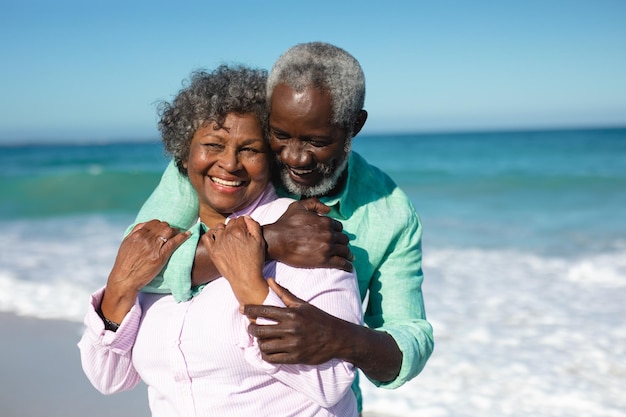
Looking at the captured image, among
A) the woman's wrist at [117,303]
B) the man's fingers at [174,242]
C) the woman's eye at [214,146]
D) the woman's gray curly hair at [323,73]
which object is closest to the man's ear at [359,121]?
the woman's gray curly hair at [323,73]

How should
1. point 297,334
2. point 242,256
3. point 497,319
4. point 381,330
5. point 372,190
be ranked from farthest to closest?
point 497,319 → point 372,190 → point 381,330 → point 242,256 → point 297,334

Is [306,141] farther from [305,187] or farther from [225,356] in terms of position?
[225,356]

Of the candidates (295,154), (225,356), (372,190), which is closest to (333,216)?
(372,190)

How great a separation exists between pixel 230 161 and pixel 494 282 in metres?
5.60

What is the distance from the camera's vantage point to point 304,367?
1.98 meters

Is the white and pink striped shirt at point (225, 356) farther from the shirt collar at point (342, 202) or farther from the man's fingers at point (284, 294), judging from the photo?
the shirt collar at point (342, 202)

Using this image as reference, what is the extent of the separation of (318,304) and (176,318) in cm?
42

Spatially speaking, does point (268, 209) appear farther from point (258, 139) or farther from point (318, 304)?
point (318, 304)

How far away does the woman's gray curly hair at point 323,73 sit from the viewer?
7.23 feet

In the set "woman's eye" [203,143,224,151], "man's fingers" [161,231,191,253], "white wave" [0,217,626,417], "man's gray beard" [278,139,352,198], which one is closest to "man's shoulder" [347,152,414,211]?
"man's gray beard" [278,139,352,198]

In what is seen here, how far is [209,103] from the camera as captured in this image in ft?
7.38

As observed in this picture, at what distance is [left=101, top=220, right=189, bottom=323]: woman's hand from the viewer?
215 cm

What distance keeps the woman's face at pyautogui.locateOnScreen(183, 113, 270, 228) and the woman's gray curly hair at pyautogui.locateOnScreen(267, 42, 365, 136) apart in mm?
136

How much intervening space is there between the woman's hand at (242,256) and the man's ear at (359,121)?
534 millimetres
